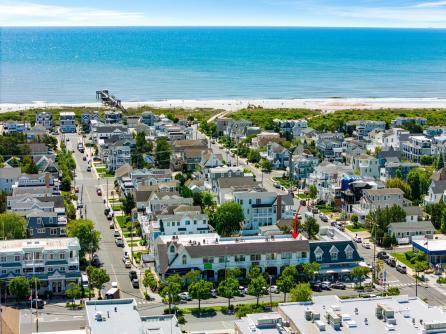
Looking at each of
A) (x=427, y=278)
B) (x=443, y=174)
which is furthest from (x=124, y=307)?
(x=443, y=174)

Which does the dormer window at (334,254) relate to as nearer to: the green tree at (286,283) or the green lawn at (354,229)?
the green tree at (286,283)

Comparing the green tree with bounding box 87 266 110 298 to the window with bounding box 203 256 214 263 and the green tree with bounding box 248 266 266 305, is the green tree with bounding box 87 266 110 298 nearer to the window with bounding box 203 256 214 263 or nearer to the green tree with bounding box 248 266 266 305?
the window with bounding box 203 256 214 263

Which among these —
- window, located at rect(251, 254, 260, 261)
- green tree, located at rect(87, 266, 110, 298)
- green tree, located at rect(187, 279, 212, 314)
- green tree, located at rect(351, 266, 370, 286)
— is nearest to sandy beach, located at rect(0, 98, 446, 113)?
window, located at rect(251, 254, 260, 261)

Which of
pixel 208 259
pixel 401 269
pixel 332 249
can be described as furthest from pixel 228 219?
pixel 401 269

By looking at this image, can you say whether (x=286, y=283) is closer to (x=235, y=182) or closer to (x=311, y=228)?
(x=311, y=228)

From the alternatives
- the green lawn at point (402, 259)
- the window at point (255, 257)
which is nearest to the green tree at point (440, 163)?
the green lawn at point (402, 259)

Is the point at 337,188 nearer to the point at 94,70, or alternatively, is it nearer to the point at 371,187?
the point at 371,187
